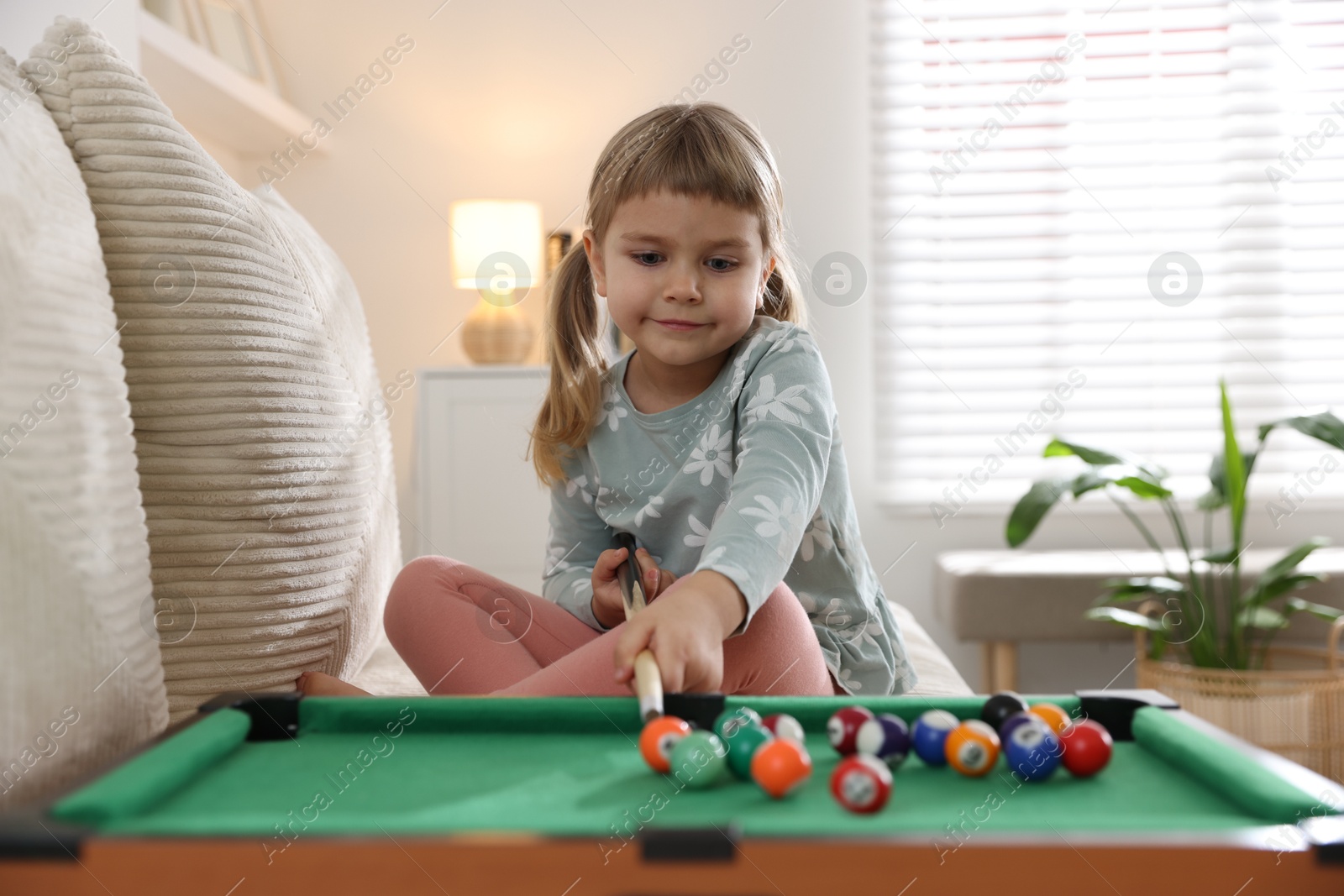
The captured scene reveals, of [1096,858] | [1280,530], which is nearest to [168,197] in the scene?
[1096,858]

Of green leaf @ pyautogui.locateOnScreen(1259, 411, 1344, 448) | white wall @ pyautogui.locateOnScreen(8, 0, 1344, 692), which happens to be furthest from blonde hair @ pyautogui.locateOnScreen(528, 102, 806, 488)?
white wall @ pyautogui.locateOnScreen(8, 0, 1344, 692)

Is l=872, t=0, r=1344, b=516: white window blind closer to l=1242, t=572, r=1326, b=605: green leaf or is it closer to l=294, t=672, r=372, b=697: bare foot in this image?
l=1242, t=572, r=1326, b=605: green leaf

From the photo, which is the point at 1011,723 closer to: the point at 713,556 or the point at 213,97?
the point at 713,556

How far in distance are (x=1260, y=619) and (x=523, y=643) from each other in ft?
5.26

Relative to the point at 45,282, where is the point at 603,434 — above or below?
below

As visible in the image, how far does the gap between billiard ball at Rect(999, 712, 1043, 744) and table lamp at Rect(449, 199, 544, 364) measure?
2.12m

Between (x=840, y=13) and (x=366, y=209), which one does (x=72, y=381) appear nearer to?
(x=366, y=209)

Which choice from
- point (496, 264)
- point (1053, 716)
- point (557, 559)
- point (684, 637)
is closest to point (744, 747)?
point (684, 637)

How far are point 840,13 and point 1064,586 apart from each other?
5.24ft

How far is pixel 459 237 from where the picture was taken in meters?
2.62

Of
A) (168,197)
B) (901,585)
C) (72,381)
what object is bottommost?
(901,585)

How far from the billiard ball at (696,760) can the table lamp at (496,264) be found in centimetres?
214

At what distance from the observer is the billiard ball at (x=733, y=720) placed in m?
0.65

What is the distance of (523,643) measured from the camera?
1.12 m
